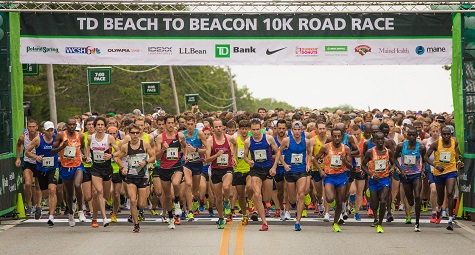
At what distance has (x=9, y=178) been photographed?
802 inches

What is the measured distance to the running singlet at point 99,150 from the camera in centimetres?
1912

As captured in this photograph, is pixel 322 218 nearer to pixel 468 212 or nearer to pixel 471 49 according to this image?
pixel 468 212

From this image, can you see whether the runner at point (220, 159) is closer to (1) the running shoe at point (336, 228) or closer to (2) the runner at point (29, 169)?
(1) the running shoe at point (336, 228)

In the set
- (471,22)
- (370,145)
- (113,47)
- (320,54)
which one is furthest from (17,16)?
(471,22)

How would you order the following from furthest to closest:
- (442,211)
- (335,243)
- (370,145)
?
(442,211) → (370,145) → (335,243)

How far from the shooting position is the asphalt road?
1495cm

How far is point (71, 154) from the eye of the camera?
19.3m

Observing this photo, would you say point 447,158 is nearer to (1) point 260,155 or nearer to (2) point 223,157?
(1) point 260,155

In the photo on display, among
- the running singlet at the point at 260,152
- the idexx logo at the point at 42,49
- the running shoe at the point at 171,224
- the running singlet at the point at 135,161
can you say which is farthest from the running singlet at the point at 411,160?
the idexx logo at the point at 42,49

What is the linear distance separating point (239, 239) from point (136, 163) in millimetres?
2784

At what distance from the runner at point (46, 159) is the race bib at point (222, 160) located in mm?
3363

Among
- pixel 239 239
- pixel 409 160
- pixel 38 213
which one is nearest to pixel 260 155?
pixel 239 239

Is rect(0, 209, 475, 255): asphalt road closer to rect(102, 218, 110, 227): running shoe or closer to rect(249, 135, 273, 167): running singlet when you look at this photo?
rect(102, 218, 110, 227): running shoe

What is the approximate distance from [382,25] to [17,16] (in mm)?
7664
